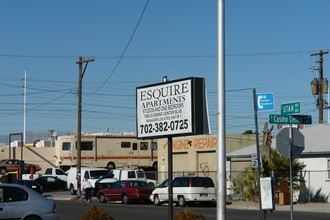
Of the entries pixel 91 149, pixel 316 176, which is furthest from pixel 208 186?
pixel 91 149

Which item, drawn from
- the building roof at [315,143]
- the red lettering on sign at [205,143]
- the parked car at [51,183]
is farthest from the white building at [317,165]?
the parked car at [51,183]

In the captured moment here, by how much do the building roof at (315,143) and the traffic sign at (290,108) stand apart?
62.1 feet

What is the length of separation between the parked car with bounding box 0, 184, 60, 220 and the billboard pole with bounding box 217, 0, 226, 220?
5.48 m

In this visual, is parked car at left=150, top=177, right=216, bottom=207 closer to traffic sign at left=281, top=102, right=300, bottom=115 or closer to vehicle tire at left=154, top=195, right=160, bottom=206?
vehicle tire at left=154, top=195, right=160, bottom=206

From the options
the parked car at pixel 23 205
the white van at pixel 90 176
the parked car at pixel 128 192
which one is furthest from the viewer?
the white van at pixel 90 176

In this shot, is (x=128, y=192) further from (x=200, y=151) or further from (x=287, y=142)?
(x=287, y=142)

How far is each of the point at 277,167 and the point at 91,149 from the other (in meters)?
25.5

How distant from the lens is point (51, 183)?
51.0 metres

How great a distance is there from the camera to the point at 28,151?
68.4 meters

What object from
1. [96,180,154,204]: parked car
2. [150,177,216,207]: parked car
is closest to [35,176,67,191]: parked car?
[96,180,154,204]: parked car

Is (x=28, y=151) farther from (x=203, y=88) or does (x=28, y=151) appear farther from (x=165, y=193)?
(x=203, y=88)

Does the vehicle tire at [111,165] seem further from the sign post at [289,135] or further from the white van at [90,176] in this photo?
the sign post at [289,135]

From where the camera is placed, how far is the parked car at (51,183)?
1983 inches

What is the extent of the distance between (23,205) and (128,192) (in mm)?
19222
